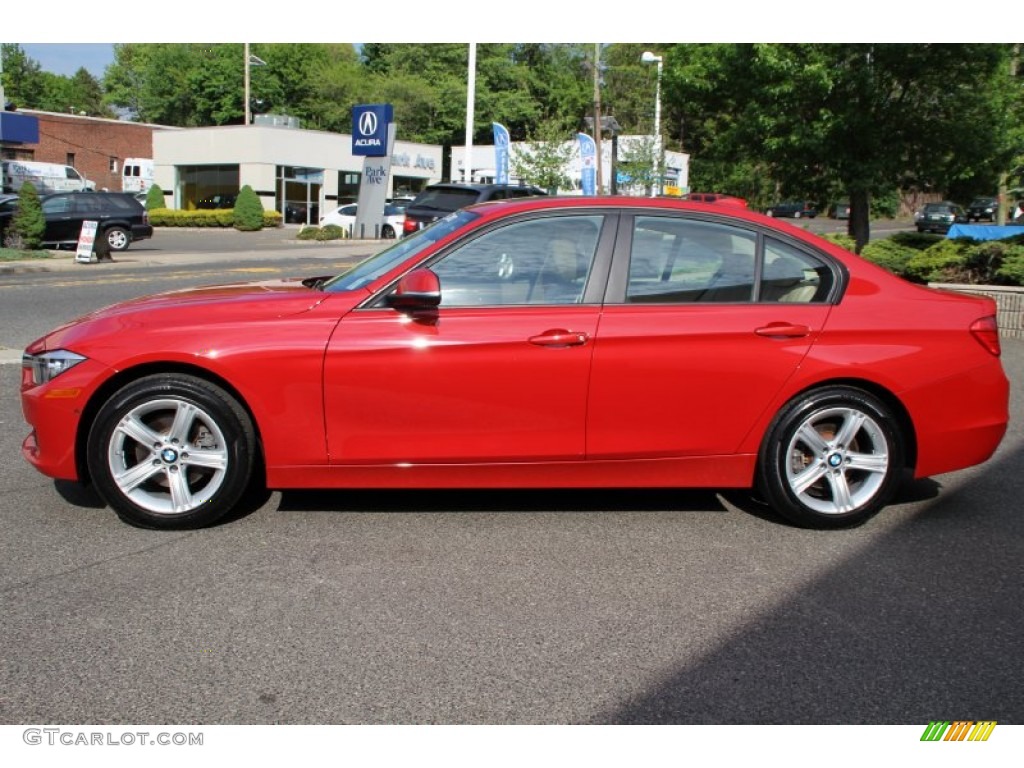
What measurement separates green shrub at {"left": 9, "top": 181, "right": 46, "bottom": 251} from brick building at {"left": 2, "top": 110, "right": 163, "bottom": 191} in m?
39.5

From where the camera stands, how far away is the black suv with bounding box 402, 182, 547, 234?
21.3m

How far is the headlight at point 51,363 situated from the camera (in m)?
4.71

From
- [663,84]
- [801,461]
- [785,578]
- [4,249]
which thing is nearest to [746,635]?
[785,578]

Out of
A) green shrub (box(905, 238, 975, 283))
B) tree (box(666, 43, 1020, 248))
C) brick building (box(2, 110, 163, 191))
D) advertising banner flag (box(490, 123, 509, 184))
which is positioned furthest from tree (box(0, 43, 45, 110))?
green shrub (box(905, 238, 975, 283))

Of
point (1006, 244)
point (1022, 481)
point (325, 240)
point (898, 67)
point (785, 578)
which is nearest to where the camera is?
point (785, 578)

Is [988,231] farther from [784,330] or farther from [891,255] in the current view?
[784,330]

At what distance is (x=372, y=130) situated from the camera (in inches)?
1390

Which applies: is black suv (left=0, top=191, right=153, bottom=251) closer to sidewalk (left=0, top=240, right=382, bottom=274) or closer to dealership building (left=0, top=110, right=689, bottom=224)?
sidewalk (left=0, top=240, right=382, bottom=274)

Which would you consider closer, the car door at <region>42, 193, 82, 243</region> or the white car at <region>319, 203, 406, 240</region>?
the car door at <region>42, 193, 82, 243</region>

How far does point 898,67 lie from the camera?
1603 centimetres

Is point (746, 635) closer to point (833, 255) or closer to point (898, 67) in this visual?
point (833, 255)

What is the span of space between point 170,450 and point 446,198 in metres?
17.6

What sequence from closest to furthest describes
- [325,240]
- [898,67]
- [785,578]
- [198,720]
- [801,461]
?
[198,720]
[785,578]
[801,461]
[898,67]
[325,240]
